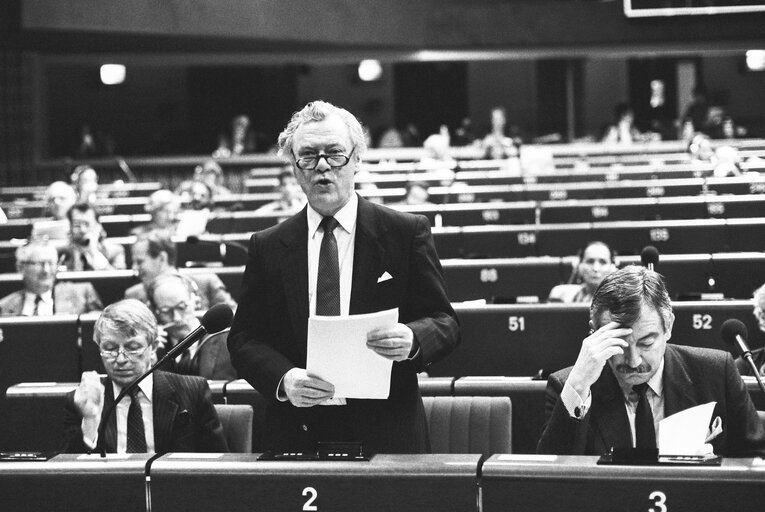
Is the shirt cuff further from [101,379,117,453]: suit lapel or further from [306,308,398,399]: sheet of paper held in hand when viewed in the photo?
[101,379,117,453]: suit lapel

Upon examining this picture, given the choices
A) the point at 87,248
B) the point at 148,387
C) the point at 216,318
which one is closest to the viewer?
the point at 216,318

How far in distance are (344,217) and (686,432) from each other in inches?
35.1

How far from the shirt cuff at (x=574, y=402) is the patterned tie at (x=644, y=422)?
145 mm

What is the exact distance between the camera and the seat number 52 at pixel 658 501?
69.0 inches

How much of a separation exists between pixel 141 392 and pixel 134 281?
3.05 m

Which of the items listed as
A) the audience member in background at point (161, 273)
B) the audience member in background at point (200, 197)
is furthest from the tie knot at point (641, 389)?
the audience member in background at point (200, 197)

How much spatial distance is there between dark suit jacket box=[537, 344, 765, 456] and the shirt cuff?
0.04 meters

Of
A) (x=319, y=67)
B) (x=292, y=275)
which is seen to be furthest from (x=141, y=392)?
(x=319, y=67)

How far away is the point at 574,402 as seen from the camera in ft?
7.93

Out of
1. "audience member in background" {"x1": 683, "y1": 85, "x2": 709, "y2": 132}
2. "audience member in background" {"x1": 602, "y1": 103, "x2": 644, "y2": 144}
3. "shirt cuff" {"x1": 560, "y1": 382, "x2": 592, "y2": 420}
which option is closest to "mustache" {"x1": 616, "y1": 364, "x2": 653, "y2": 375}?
"shirt cuff" {"x1": 560, "y1": 382, "x2": 592, "y2": 420}

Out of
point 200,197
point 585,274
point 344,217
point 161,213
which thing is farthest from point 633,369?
point 200,197

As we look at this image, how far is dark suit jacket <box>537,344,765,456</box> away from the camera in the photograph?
8.20 feet

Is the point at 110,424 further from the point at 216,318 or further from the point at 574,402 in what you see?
the point at 574,402

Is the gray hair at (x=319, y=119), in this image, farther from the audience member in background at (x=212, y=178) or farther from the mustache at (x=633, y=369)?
the audience member in background at (x=212, y=178)
